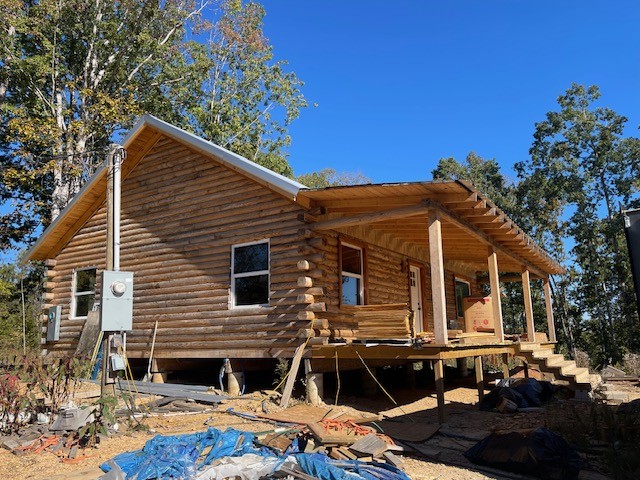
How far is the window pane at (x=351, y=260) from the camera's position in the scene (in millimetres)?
11703

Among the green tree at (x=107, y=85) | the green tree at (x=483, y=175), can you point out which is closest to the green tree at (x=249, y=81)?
the green tree at (x=107, y=85)

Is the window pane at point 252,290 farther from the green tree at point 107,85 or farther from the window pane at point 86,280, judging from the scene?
the green tree at point 107,85

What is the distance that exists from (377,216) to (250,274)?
3.42 meters

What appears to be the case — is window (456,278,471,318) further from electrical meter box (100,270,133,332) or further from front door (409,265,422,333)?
electrical meter box (100,270,133,332)

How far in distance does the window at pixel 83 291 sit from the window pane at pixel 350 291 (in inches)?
300

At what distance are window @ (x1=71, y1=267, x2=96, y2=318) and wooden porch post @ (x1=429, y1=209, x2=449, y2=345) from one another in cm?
1020

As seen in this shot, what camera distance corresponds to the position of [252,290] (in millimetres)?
11375

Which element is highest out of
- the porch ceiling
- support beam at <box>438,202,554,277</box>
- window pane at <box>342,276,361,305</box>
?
the porch ceiling

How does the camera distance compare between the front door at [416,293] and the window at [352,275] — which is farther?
the front door at [416,293]

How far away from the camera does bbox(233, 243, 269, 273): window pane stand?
1129 centimetres

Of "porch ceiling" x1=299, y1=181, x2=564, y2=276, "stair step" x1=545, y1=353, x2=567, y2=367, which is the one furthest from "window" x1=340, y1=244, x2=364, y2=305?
"stair step" x1=545, y1=353, x2=567, y2=367

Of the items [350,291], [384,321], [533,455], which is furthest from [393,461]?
[350,291]

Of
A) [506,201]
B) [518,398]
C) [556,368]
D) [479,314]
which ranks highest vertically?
[506,201]

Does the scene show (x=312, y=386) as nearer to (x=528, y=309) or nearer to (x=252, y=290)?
(x=252, y=290)
